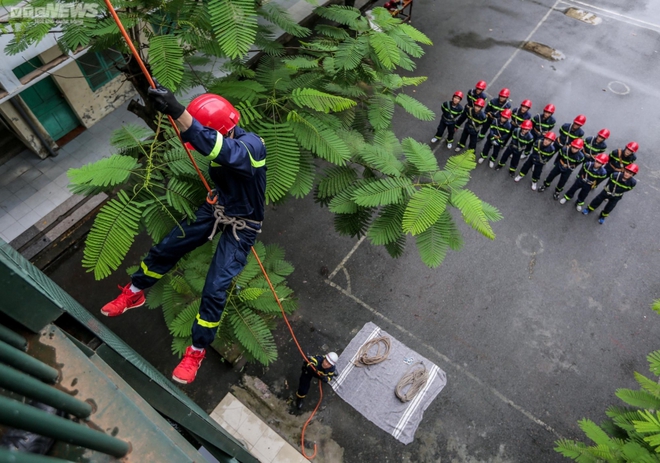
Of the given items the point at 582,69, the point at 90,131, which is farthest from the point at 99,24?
the point at 582,69

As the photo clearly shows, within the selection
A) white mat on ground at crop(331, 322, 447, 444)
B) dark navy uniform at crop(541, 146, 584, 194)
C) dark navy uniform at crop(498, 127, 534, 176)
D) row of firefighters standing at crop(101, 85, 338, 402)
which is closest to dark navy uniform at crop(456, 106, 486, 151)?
dark navy uniform at crop(498, 127, 534, 176)

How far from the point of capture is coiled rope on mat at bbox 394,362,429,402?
8.02 metres

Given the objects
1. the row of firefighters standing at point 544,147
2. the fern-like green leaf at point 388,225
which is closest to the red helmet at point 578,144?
the row of firefighters standing at point 544,147

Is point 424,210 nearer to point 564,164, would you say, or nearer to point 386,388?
point 386,388

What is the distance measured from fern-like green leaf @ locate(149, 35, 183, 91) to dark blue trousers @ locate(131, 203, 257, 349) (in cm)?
128

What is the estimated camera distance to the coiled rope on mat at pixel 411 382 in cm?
802

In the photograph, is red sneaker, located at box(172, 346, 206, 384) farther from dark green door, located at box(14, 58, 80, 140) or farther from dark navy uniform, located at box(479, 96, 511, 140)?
dark navy uniform, located at box(479, 96, 511, 140)

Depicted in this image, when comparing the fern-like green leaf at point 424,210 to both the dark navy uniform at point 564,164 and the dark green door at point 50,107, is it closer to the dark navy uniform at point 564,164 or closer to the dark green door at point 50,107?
the dark navy uniform at point 564,164

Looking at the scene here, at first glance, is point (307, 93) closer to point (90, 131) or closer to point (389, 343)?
point (389, 343)

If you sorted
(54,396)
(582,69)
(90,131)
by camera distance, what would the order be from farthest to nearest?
1. (582,69)
2. (90,131)
3. (54,396)

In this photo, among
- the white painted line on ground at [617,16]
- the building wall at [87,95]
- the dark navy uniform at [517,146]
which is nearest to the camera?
the building wall at [87,95]

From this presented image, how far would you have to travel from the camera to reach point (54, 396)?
1.40m

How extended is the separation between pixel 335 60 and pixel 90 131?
33.1 feet

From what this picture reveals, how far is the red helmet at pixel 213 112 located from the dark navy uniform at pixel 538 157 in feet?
32.0
